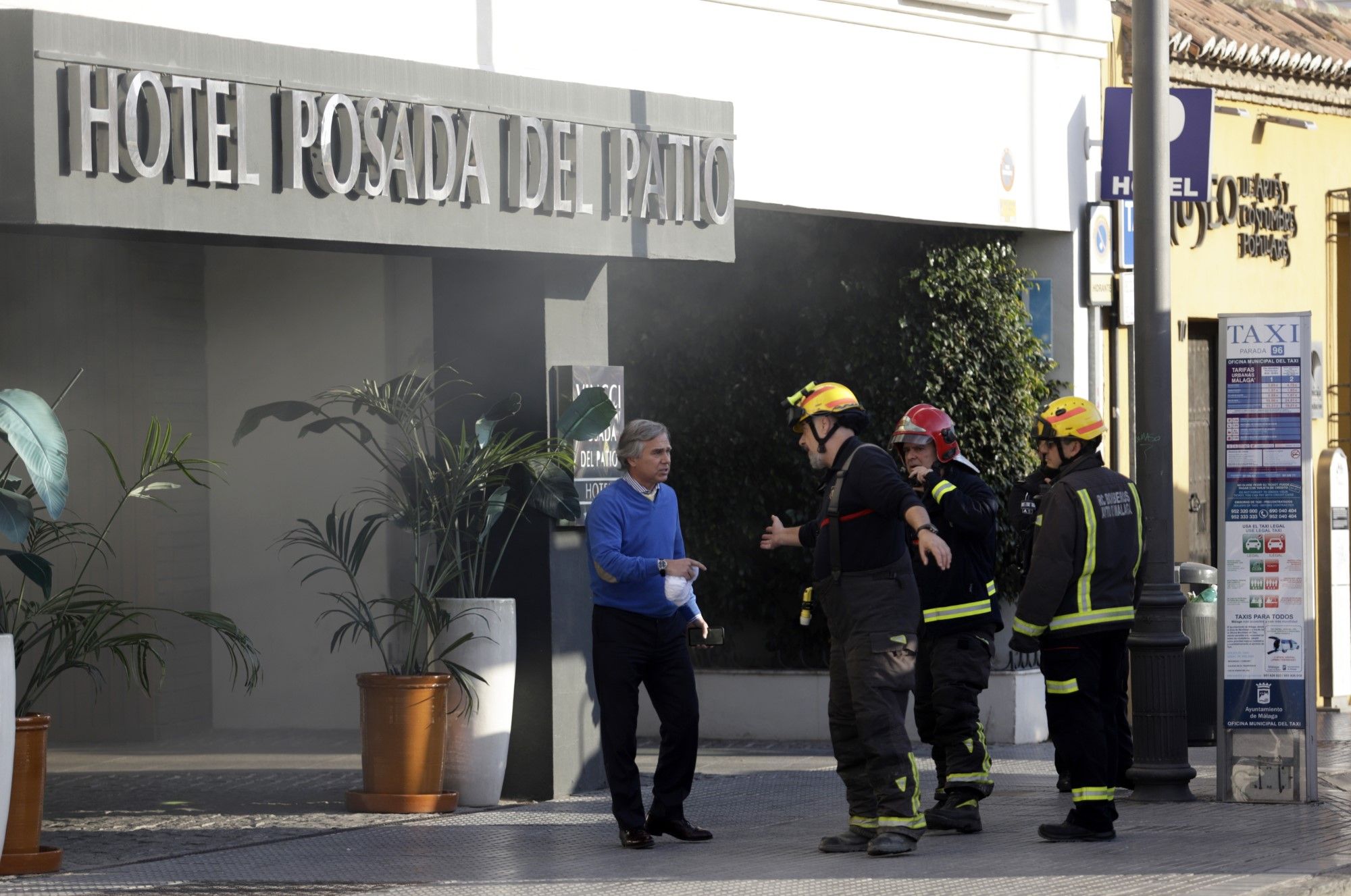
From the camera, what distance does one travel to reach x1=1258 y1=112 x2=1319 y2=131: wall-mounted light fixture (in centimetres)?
1580

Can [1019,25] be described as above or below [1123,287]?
above

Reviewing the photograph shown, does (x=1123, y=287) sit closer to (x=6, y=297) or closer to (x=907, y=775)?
(x=907, y=775)

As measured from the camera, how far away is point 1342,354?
17141 millimetres

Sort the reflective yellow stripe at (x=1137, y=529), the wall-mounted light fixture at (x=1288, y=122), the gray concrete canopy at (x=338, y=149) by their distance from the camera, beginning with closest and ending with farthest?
→ the gray concrete canopy at (x=338, y=149) → the reflective yellow stripe at (x=1137, y=529) → the wall-mounted light fixture at (x=1288, y=122)

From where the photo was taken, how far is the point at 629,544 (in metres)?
9.18

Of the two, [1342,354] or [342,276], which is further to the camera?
[1342,354]

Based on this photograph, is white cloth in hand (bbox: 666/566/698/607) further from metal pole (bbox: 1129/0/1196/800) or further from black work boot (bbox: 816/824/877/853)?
metal pole (bbox: 1129/0/1196/800)

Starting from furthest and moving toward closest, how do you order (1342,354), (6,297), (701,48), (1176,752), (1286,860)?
(1342,354), (6,297), (701,48), (1176,752), (1286,860)

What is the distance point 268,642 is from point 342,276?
2.43m

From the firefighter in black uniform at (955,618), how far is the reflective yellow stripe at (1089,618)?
36cm

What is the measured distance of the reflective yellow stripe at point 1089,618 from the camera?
913 cm

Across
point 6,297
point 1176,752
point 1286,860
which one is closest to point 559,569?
point 1176,752

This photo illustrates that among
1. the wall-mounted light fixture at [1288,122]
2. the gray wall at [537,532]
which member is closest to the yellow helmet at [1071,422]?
the gray wall at [537,532]

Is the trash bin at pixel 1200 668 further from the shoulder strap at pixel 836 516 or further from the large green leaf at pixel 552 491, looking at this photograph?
the shoulder strap at pixel 836 516
